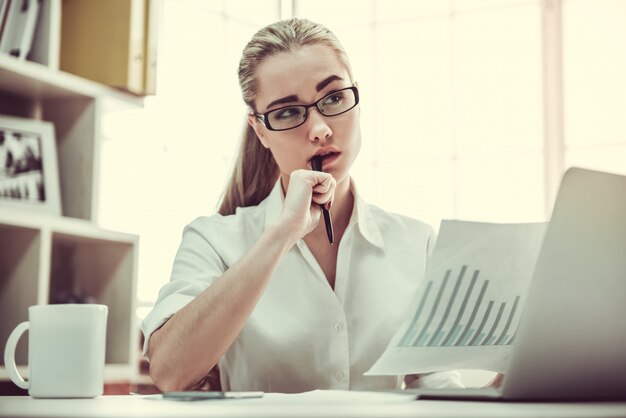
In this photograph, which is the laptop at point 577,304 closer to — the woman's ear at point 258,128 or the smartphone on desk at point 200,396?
the smartphone on desk at point 200,396

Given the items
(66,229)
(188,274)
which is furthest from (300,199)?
(66,229)

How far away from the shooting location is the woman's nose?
1454 millimetres

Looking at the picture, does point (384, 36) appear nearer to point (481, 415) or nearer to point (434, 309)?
point (434, 309)

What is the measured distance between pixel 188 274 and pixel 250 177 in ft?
1.17

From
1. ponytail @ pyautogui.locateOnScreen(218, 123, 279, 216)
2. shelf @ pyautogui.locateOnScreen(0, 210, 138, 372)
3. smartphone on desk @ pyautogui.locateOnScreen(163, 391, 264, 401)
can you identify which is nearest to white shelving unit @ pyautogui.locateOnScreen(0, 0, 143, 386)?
shelf @ pyautogui.locateOnScreen(0, 210, 138, 372)

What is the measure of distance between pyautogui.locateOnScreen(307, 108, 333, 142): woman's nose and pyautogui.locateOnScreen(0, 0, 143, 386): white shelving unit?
0.92 metres

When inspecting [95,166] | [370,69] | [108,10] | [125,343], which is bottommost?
[125,343]

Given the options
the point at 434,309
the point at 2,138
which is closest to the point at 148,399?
the point at 434,309

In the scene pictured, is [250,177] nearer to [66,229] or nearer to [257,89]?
[257,89]

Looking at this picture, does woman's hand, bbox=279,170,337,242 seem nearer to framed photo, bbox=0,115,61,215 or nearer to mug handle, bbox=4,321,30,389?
mug handle, bbox=4,321,30,389

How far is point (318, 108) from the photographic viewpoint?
148cm

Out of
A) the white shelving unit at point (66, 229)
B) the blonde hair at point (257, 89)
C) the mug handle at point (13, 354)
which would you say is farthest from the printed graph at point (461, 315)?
the white shelving unit at point (66, 229)

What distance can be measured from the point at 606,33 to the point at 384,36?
110 cm

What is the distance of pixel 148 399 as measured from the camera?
0.89 m
